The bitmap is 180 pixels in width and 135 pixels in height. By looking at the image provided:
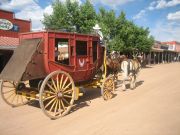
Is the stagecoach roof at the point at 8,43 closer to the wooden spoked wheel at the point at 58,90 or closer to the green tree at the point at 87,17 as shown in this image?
the wooden spoked wheel at the point at 58,90

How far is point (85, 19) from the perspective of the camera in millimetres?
29453

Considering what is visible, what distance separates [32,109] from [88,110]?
204 centimetres

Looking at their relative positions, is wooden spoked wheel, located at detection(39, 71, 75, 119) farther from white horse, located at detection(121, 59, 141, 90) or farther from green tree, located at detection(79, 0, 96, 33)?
green tree, located at detection(79, 0, 96, 33)

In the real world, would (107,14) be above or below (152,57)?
above

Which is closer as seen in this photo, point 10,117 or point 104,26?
point 10,117

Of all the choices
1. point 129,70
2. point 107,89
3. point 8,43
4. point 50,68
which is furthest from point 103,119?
point 8,43

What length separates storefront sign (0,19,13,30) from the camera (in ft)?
65.0

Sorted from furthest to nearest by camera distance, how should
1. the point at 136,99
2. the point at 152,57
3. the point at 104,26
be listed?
the point at 152,57 → the point at 104,26 → the point at 136,99

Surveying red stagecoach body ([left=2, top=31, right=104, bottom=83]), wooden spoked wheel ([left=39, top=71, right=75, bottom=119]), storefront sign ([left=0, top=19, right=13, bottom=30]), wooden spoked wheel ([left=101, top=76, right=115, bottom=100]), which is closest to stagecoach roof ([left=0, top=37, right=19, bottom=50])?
storefront sign ([left=0, top=19, right=13, bottom=30])

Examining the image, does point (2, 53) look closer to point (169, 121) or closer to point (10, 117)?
point (10, 117)

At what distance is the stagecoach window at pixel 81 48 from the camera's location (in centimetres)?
895

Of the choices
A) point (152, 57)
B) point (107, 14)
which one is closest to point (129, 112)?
point (107, 14)

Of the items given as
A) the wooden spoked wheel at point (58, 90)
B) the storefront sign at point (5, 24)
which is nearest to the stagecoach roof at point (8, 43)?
the storefront sign at point (5, 24)

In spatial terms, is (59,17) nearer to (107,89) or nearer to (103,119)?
(107,89)
